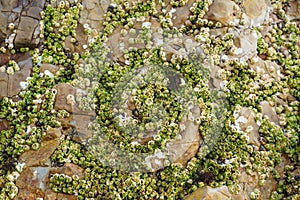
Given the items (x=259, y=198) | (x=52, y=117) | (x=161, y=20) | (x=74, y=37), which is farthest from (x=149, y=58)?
(x=259, y=198)

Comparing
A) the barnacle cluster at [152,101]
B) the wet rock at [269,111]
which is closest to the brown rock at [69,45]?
the barnacle cluster at [152,101]

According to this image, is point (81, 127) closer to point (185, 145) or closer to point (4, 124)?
point (4, 124)

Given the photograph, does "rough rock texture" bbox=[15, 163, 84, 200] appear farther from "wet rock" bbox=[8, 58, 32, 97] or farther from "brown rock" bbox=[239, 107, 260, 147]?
"brown rock" bbox=[239, 107, 260, 147]

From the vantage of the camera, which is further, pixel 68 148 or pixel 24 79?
pixel 24 79

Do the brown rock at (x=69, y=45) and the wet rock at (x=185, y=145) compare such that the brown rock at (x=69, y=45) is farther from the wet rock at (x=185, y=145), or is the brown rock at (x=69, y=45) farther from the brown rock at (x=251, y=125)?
the brown rock at (x=251, y=125)

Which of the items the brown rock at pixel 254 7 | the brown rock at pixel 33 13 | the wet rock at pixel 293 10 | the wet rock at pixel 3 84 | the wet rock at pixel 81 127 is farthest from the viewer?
the wet rock at pixel 293 10

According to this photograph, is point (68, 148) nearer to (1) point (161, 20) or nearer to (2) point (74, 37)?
(2) point (74, 37)
